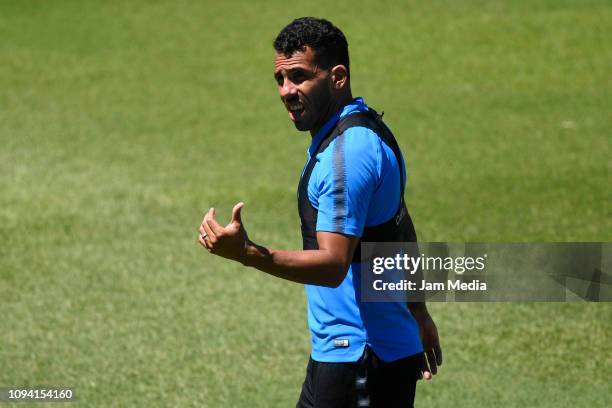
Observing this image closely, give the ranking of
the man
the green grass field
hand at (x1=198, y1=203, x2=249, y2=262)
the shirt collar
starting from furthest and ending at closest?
the green grass field < the shirt collar < the man < hand at (x1=198, y1=203, x2=249, y2=262)

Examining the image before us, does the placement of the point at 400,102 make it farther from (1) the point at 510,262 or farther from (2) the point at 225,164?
(1) the point at 510,262

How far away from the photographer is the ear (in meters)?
4.78

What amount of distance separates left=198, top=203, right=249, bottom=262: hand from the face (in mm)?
682

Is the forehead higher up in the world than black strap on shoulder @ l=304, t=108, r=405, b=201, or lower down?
higher up

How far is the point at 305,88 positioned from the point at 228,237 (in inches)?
32.7

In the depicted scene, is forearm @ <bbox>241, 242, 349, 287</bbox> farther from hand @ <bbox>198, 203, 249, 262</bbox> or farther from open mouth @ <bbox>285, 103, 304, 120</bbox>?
open mouth @ <bbox>285, 103, 304, 120</bbox>

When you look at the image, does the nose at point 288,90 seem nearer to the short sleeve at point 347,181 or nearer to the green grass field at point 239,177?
the short sleeve at point 347,181

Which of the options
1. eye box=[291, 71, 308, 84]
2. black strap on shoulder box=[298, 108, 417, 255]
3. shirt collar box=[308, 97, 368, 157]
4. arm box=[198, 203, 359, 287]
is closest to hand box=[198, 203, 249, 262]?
arm box=[198, 203, 359, 287]

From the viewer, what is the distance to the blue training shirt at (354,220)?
4.46 meters

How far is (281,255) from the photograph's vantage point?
4.35 metres

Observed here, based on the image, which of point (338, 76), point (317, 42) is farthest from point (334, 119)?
point (317, 42)

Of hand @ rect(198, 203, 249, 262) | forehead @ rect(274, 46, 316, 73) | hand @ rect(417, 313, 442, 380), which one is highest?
forehead @ rect(274, 46, 316, 73)

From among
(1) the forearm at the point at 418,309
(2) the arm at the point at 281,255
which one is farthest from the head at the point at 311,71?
(1) the forearm at the point at 418,309

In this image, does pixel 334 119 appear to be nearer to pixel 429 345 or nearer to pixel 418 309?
pixel 418 309
